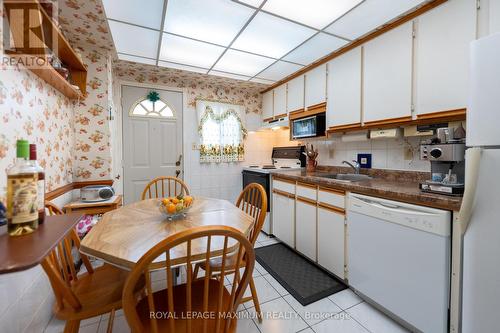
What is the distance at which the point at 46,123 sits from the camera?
170 centimetres

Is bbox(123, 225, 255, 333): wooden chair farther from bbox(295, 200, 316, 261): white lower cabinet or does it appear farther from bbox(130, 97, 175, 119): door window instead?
bbox(130, 97, 175, 119): door window

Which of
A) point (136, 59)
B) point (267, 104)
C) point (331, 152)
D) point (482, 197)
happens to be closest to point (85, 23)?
point (136, 59)

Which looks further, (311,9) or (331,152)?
(331,152)

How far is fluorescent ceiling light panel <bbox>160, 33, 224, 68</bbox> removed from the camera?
7.18ft

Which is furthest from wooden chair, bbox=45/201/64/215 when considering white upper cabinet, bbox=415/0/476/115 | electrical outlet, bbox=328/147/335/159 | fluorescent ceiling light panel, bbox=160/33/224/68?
electrical outlet, bbox=328/147/335/159

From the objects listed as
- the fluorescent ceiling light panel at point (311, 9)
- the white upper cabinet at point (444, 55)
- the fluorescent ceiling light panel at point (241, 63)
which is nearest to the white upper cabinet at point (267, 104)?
the fluorescent ceiling light panel at point (241, 63)

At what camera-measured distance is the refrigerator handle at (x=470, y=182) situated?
1.09m

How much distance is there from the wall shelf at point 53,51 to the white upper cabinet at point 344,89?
243 centimetres

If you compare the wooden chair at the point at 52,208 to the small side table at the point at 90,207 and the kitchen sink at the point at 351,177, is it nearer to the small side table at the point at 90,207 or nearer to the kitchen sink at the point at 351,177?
the small side table at the point at 90,207

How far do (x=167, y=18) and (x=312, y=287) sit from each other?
8.54ft

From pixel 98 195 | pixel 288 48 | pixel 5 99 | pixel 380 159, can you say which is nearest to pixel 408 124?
pixel 380 159

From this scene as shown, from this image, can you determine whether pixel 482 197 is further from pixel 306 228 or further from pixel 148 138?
pixel 148 138

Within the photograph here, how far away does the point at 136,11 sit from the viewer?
1.73m

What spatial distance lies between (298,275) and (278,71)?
249 centimetres
